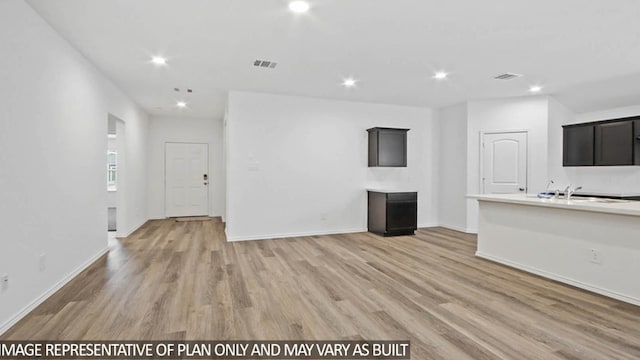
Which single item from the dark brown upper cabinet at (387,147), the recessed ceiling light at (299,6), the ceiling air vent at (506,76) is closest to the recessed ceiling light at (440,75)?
the ceiling air vent at (506,76)

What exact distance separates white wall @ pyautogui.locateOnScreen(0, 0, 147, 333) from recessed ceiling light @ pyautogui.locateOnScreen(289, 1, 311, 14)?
6.84 feet

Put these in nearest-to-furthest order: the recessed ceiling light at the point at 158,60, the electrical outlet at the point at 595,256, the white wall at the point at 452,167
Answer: the electrical outlet at the point at 595,256 < the recessed ceiling light at the point at 158,60 < the white wall at the point at 452,167

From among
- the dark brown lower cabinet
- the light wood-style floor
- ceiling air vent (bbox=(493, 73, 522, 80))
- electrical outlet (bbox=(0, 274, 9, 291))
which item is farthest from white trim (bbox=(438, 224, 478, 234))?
electrical outlet (bbox=(0, 274, 9, 291))

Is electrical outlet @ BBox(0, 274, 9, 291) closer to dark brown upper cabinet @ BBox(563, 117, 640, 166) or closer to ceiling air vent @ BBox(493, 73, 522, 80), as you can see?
ceiling air vent @ BBox(493, 73, 522, 80)

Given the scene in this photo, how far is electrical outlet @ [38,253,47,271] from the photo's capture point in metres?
2.84

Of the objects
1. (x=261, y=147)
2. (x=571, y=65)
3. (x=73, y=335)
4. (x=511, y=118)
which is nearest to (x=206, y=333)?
(x=73, y=335)

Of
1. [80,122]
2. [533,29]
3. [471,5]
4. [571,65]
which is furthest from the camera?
[571,65]

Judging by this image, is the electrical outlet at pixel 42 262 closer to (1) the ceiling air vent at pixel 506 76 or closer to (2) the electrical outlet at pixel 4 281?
(2) the electrical outlet at pixel 4 281

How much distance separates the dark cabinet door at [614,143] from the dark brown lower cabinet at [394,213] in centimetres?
322

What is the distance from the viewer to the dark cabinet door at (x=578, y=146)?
5.75 m

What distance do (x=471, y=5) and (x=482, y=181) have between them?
167 inches

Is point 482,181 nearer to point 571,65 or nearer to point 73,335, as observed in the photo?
point 571,65

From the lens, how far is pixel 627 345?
2156mm

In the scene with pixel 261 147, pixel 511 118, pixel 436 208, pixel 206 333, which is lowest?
pixel 206 333
